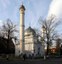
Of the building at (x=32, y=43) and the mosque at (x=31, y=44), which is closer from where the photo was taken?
the mosque at (x=31, y=44)

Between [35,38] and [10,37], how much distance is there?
885 centimetres

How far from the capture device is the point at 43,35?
67.8m

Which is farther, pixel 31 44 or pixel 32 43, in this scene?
pixel 31 44

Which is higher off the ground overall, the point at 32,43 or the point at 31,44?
the point at 32,43

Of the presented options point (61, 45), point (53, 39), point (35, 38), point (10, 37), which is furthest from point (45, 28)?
point (61, 45)

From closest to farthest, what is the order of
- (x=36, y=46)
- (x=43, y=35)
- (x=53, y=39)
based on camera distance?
1. (x=53, y=39)
2. (x=43, y=35)
3. (x=36, y=46)

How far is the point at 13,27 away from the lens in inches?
2781

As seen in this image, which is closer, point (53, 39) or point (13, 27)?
point (53, 39)

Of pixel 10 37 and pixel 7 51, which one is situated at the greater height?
pixel 10 37

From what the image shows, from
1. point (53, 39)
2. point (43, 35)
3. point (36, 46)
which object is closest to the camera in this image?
point (53, 39)

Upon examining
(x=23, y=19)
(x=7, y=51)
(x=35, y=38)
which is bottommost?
(x=7, y=51)

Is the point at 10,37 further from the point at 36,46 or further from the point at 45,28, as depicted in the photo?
the point at 45,28

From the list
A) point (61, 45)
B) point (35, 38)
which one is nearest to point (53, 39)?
point (35, 38)

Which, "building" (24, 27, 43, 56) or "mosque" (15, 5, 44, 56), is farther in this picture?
"building" (24, 27, 43, 56)
